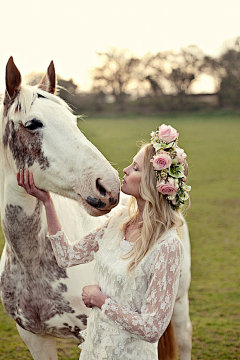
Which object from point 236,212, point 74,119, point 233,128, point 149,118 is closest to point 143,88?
point 149,118

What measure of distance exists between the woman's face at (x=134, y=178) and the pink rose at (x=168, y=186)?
0.47 feet

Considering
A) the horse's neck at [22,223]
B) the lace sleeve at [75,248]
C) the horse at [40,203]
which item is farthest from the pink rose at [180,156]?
the horse's neck at [22,223]

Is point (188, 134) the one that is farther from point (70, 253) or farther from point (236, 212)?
point (70, 253)

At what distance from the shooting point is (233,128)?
88.3 feet

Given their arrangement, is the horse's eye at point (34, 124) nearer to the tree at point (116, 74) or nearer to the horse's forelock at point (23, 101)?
the horse's forelock at point (23, 101)

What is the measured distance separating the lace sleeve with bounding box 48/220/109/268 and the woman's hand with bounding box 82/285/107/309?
23cm

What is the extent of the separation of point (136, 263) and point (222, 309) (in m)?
3.46

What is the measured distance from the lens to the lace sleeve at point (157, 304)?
1622 mm

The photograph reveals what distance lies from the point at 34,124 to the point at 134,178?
1.80ft

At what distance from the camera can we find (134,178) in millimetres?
Result: 1850

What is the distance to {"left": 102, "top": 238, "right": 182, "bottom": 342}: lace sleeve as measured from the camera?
5.32 ft

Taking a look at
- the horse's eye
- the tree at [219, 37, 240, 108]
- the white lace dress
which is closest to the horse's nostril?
the white lace dress

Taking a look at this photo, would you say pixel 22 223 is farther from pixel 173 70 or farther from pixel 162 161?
pixel 173 70

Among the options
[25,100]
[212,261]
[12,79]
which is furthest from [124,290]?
[212,261]
